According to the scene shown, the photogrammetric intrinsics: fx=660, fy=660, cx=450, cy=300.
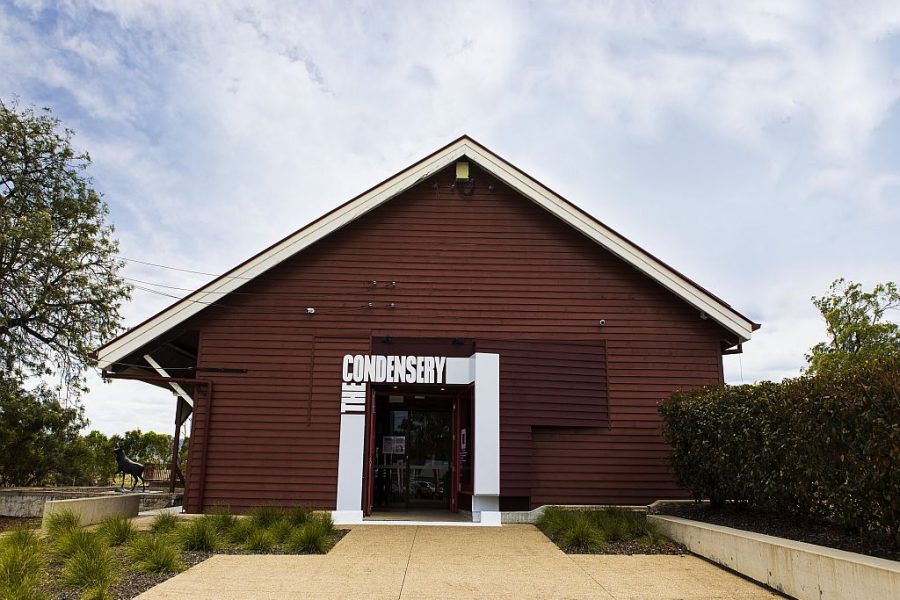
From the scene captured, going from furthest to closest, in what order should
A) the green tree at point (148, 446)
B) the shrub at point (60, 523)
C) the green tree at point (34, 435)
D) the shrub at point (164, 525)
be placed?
the green tree at point (148, 446), the green tree at point (34, 435), the shrub at point (164, 525), the shrub at point (60, 523)

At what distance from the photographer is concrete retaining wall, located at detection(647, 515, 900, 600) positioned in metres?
5.30

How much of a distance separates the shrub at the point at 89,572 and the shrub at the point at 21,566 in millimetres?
271

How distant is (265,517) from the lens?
31.3 feet

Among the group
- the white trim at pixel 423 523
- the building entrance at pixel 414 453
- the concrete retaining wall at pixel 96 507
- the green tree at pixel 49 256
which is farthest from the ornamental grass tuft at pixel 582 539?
the green tree at pixel 49 256

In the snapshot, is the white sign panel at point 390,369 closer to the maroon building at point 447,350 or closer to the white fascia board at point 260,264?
the maroon building at point 447,350

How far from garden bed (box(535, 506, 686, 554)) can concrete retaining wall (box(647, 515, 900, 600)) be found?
0.60 m

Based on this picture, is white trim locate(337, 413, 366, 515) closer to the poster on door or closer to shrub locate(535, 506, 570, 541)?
the poster on door

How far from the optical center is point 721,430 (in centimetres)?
905

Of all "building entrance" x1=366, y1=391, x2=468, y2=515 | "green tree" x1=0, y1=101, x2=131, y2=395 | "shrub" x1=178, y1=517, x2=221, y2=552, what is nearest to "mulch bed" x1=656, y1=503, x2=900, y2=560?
"building entrance" x1=366, y1=391, x2=468, y2=515

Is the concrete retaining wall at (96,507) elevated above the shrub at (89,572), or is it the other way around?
the concrete retaining wall at (96,507)

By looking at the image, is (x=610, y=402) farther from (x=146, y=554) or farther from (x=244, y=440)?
(x=146, y=554)

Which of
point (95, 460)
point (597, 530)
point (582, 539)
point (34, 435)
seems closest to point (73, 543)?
point (582, 539)

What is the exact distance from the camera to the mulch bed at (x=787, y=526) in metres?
6.42

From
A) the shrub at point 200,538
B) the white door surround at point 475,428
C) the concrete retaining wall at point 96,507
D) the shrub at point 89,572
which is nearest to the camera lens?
the shrub at point 89,572
